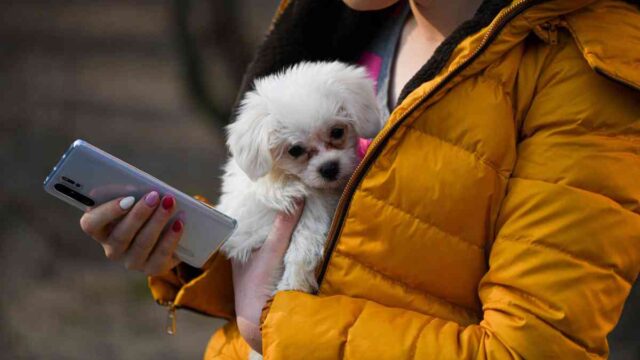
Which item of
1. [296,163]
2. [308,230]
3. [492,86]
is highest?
[492,86]

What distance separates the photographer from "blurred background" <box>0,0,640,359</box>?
3869 millimetres

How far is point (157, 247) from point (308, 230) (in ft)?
1.02

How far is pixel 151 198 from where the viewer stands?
1.45 metres

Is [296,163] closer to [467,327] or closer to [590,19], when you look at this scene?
[467,327]

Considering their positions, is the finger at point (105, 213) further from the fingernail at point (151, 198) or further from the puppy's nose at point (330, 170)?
the puppy's nose at point (330, 170)

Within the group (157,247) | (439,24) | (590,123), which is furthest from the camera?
(439,24)

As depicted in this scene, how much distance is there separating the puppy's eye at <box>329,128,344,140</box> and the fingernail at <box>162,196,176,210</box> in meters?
0.39

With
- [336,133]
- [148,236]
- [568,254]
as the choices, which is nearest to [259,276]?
[148,236]

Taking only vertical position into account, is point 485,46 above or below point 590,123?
above

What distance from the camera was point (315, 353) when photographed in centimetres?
131

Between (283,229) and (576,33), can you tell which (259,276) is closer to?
(283,229)

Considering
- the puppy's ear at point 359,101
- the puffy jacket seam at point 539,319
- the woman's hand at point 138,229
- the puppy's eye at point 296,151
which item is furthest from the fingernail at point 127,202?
the puffy jacket seam at point 539,319

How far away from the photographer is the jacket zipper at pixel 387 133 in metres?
1.28

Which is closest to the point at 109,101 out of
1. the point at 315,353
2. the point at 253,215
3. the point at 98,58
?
the point at 98,58
